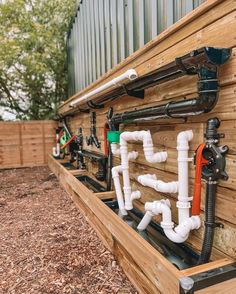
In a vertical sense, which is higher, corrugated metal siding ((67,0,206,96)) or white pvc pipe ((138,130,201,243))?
corrugated metal siding ((67,0,206,96))

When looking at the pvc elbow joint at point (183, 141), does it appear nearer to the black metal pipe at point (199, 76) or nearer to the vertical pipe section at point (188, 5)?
the black metal pipe at point (199, 76)

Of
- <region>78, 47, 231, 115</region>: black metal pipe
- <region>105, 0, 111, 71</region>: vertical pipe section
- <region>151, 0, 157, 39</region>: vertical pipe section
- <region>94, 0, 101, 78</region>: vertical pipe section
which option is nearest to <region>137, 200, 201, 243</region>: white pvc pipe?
<region>78, 47, 231, 115</region>: black metal pipe

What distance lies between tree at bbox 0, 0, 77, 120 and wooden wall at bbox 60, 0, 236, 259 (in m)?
5.26

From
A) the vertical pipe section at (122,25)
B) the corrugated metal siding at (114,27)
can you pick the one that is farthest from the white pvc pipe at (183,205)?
the vertical pipe section at (122,25)

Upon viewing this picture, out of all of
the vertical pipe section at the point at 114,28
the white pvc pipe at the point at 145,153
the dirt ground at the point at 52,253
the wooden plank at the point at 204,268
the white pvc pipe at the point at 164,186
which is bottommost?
the dirt ground at the point at 52,253

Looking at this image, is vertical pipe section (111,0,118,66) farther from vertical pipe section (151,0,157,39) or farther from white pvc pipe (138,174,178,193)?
white pvc pipe (138,174,178,193)

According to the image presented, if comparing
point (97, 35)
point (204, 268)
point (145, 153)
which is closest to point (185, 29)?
point (145, 153)

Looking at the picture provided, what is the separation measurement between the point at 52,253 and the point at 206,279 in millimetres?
1466

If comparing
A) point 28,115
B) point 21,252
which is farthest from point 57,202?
point 28,115

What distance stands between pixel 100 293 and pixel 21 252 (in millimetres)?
926

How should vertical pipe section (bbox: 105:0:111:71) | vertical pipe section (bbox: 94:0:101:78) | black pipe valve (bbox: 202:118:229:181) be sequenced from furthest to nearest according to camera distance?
vertical pipe section (bbox: 94:0:101:78) → vertical pipe section (bbox: 105:0:111:71) → black pipe valve (bbox: 202:118:229:181)

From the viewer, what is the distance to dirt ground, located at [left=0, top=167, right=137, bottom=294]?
1.71m

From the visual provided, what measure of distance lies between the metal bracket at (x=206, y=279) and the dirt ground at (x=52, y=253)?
2.28ft

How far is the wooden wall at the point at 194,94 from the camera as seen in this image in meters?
1.23
